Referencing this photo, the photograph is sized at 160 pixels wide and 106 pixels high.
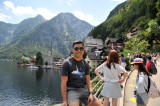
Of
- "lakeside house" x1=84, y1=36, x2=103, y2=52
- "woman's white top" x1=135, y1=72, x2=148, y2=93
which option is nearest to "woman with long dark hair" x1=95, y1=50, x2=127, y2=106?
"woman's white top" x1=135, y1=72, x2=148, y2=93

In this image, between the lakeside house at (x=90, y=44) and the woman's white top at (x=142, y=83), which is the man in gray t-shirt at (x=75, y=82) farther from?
the lakeside house at (x=90, y=44)

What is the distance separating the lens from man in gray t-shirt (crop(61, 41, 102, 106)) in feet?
7.65

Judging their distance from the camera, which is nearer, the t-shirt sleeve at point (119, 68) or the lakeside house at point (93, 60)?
the t-shirt sleeve at point (119, 68)

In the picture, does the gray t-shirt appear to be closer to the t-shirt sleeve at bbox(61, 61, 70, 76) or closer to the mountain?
the t-shirt sleeve at bbox(61, 61, 70, 76)

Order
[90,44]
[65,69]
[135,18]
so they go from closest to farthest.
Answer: [65,69]
[135,18]
[90,44]

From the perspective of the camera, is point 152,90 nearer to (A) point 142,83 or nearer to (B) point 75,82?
(A) point 142,83

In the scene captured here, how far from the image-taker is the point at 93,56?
54.8 metres

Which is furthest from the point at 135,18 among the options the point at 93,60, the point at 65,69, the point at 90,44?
the point at 65,69

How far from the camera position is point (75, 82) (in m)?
2.48

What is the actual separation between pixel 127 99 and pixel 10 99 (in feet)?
122

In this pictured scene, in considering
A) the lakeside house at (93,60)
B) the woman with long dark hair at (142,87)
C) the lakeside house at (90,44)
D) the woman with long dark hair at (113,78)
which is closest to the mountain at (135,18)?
the lakeside house at (90,44)

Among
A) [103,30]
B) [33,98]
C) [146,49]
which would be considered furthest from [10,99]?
[103,30]

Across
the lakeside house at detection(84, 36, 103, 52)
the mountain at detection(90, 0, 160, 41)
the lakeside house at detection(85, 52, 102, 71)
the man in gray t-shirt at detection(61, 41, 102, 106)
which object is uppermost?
the mountain at detection(90, 0, 160, 41)

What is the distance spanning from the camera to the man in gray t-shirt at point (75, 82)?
233 centimetres
